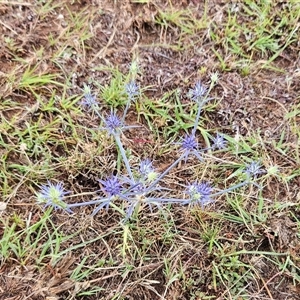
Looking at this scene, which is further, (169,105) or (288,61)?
(288,61)

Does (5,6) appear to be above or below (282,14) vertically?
above

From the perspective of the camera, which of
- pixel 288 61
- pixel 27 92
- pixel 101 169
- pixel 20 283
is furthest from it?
pixel 288 61

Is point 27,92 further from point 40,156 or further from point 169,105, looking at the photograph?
point 169,105

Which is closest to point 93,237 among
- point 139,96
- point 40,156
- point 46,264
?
point 46,264

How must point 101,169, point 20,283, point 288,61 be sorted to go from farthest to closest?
point 288,61 < point 101,169 < point 20,283

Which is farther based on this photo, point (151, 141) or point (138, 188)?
point (151, 141)

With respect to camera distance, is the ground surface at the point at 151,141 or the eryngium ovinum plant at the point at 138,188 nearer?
the eryngium ovinum plant at the point at 138,188

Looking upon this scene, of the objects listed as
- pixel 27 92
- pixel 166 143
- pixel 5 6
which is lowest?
pixel 166 143

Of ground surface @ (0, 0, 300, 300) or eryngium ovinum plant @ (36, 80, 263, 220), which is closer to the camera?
eryngium ovinum plant @ (36, 80, 263, 220)
